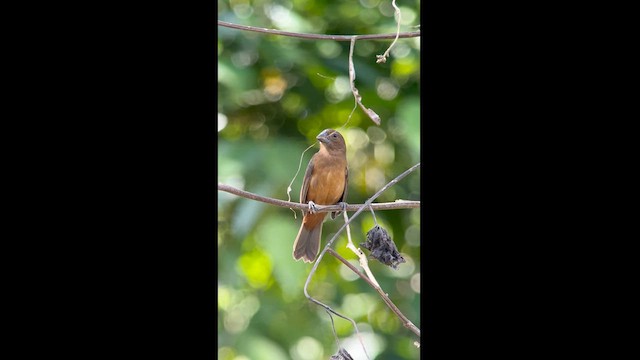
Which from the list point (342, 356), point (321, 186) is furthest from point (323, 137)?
point (342, 356)

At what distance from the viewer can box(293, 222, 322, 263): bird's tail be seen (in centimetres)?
263

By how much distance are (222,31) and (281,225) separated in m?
0.84

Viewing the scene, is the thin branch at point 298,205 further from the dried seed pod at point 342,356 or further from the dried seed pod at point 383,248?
the dried seed pod at point 342,356

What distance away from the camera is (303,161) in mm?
3189

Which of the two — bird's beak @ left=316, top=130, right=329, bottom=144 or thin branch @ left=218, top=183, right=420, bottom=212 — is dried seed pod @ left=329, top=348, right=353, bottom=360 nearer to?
thin branch @ left=218, top=183, right=420, bottom=212

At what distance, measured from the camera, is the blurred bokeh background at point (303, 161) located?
8.31 ft

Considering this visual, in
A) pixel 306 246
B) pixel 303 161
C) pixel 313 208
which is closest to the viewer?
pixel 306 246

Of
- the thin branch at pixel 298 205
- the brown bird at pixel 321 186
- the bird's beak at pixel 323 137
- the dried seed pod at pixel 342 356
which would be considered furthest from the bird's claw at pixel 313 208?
the dried seed pod at pixel 342 356

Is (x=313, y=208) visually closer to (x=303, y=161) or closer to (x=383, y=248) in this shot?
(x=303, y=161)

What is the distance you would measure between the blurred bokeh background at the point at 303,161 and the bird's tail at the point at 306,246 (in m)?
0.04

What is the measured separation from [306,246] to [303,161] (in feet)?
1.99
